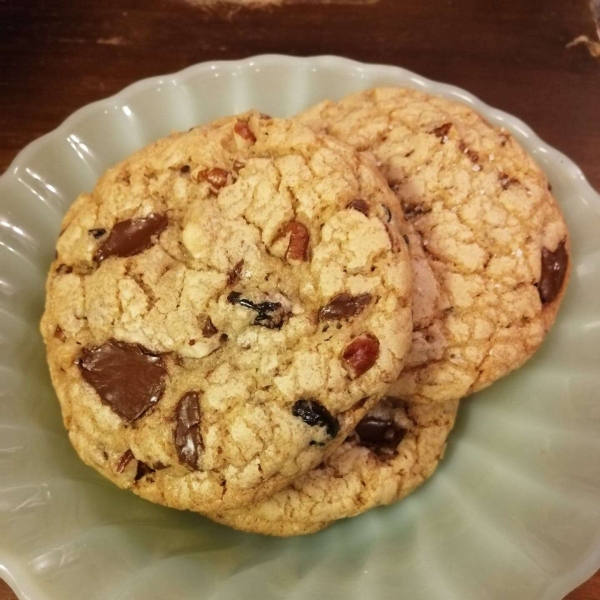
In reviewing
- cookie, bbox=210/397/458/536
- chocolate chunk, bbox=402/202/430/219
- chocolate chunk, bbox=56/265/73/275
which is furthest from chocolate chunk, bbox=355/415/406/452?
chocolate chunk, bbox=56/265/73/275

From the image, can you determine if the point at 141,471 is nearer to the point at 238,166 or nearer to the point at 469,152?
the point at 238,166

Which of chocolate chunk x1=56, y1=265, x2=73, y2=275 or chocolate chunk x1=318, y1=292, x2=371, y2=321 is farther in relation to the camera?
chocolate chunk x1=56, y1=265, x2=73, y2=275

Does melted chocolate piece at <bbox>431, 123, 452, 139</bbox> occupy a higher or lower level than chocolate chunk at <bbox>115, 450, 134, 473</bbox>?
higher

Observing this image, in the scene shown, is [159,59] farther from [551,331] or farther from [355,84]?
[551,331]

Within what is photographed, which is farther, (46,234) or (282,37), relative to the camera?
(282,37)

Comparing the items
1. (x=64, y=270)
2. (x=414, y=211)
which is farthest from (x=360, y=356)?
(x=64, y=270)

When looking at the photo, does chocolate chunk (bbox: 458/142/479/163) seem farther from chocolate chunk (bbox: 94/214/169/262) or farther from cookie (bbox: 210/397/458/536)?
chocolate chunk (bbox: 94/214/169/262)

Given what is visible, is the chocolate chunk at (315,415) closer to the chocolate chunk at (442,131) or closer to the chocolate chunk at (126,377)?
the chocolate chunk at (126,377)

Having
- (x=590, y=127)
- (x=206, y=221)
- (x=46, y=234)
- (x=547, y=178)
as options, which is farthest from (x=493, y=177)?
(x=46, y=234)
